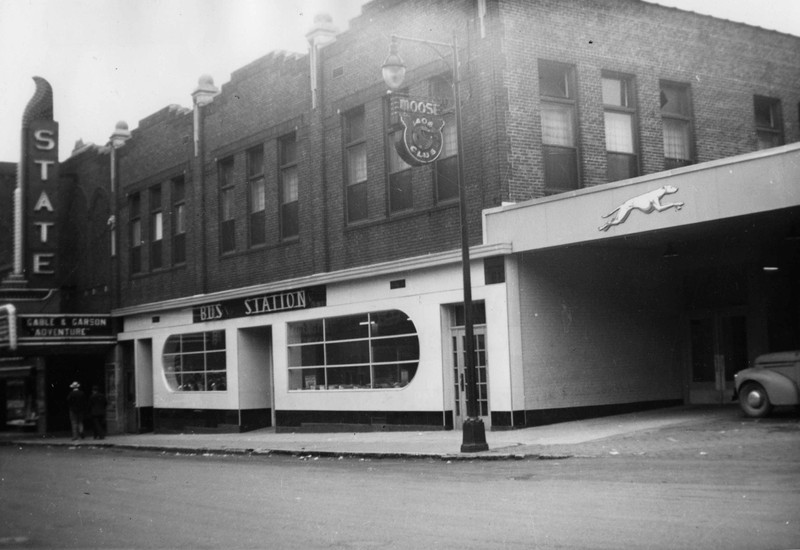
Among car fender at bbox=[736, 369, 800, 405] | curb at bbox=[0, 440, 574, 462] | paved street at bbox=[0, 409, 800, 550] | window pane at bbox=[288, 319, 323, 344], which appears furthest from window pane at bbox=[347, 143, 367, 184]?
car fender at bbox=[736, 369, 800, 405]

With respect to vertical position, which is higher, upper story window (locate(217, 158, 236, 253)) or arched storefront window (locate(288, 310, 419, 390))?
upper story window (locate(217, 158, 236, 253))

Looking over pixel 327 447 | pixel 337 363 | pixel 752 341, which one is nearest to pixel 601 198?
pixel 752 341

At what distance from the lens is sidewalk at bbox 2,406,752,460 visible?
16469 mm

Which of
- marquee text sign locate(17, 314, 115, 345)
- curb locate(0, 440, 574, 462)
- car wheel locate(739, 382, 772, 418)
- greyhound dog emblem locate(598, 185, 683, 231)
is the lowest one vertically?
curb locate(0, 440, 574, 462)

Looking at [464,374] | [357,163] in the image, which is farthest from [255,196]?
[464,374]

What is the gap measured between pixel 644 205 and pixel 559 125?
14.7 ft

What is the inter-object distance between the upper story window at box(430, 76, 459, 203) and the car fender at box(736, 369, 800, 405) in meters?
7.56

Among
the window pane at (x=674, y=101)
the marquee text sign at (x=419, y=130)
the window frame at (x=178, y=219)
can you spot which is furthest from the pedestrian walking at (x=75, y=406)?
the window pane at (x=674, y=101)

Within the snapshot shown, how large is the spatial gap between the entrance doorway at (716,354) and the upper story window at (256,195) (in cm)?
1224

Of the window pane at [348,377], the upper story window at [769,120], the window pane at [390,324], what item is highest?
the upper story window at [769,120]

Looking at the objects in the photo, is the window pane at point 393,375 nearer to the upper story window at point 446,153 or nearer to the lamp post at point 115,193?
the upper story window at point 446,153

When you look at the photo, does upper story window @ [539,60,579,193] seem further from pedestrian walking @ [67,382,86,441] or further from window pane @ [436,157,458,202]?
pedestrian walking @ [67,382,86,441]

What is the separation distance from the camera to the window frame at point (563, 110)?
2153 cm

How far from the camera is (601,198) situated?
18.7 m
